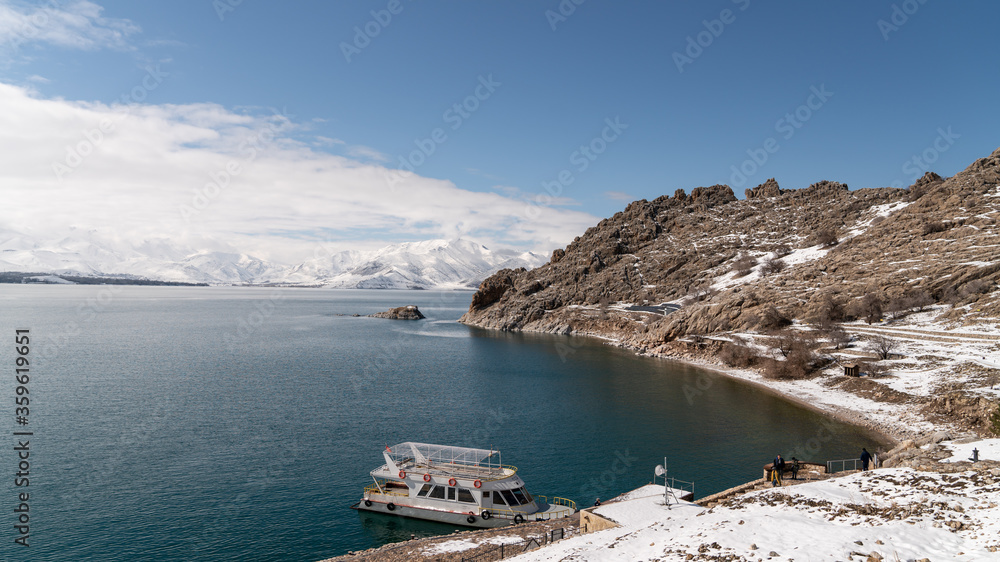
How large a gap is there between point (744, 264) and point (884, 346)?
78227 mm

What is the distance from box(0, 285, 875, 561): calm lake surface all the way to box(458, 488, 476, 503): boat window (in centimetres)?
227

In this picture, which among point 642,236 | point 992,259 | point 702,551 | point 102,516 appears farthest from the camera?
point 642,236

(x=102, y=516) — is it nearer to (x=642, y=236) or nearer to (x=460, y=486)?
(x=460, y=486)

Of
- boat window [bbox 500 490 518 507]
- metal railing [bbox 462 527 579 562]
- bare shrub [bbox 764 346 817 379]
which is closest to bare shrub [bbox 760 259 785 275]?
bare shrub [bbox 764 346 817 379]

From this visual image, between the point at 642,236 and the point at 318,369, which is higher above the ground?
the point at 642,236

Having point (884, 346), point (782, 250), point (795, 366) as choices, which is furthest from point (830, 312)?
point (782, 250)

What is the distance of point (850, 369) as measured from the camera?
214 feet

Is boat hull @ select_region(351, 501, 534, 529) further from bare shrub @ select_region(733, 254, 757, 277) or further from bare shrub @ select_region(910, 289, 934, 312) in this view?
bare shrub @ select_region(733, 254, 757, 277)

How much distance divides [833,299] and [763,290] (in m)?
18.5

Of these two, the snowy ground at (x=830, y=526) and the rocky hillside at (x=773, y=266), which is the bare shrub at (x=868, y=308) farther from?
the snowy ground at (x=830, y=526)

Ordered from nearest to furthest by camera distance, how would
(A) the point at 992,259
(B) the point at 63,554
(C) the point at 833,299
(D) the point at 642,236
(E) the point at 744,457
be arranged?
(B) the point at 63,554 < (E) the point at 744,457 < (A) the point at 992,259 < (C) the point at 833,299 < (D) the point at 642,236

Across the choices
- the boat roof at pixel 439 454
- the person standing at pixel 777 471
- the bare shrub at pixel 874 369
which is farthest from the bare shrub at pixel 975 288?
the boat roof at pixel 439 454

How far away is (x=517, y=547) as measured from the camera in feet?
91.3

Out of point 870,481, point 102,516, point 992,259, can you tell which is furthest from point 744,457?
point 992,259
